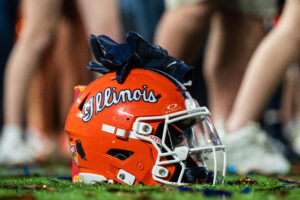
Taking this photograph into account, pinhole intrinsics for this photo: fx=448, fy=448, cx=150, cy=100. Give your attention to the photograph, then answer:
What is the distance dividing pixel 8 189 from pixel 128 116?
1.41ft

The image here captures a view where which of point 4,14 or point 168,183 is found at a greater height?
point 4,14

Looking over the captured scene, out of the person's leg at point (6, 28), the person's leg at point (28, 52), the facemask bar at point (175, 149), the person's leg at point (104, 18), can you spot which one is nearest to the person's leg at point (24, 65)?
the person's leg at point (28, 52)

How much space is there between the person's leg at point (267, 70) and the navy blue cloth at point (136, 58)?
2.78 feet

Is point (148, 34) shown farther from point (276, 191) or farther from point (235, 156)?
point (276, 191)

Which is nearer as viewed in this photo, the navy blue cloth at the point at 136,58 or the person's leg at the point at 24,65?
the navy blue cloth at the point at 136,58

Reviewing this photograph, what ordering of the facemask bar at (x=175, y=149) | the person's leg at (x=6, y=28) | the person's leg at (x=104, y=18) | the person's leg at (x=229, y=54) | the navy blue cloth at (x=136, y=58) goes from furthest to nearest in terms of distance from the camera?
the person's leg at (x=6, y=28) < the person's leg at (x=229, y=54) < the person's leg at (x=104, y=18) < the navy blue cloth at (x=136, y=58) < the facemask bar at (x=175, y=149)

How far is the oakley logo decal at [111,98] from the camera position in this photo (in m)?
1.46

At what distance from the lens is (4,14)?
629 cm

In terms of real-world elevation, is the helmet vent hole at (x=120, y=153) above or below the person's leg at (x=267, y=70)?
below

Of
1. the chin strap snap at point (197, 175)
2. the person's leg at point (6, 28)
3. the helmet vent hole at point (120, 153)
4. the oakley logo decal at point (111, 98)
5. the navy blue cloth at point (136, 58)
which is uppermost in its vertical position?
the person's leg at point (6, 28)

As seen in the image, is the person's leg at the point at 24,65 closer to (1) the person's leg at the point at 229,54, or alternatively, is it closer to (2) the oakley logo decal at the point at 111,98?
(1) the person's leg at the point at 229,54

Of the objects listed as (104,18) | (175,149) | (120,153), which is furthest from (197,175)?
(104,18)

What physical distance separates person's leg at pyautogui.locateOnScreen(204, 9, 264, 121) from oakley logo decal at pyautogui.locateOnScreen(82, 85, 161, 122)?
1471 millimetres

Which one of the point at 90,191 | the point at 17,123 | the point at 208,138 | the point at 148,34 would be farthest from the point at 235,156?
the point at 148,34
